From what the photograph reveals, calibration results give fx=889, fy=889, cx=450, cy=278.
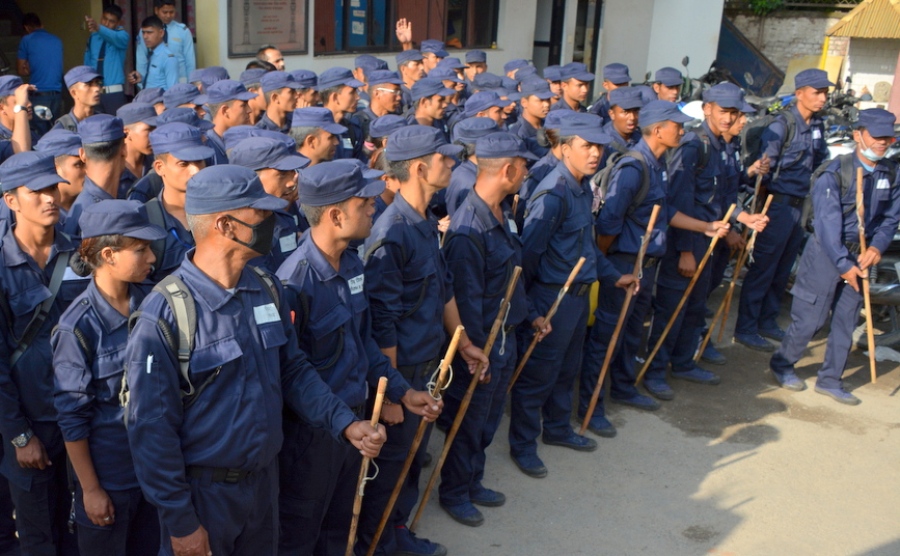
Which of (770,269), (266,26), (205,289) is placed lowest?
(770,269)

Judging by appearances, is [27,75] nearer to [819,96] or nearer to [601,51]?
[819,96]

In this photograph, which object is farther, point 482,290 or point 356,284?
point 482,290

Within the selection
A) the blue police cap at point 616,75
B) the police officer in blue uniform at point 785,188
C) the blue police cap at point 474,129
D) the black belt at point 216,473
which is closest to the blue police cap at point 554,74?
the blue police cap at point 616,75

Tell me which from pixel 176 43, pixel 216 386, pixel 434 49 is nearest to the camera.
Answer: pixel 216 386

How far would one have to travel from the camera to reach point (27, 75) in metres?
9.59

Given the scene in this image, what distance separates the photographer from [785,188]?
7629 mm

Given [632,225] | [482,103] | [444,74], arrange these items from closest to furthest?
[632,225] < [482,103] < [444,74]

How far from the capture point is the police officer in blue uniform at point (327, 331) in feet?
11.7

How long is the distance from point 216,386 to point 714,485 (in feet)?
11.9

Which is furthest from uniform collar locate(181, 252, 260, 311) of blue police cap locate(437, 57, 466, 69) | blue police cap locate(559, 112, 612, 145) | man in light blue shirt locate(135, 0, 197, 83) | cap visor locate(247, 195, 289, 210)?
man in light blue shirt locate(135, 0, 197, 83)

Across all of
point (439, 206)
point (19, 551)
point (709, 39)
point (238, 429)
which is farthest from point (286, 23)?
point (709, 39)

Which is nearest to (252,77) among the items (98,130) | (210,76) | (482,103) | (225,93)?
(210,76)

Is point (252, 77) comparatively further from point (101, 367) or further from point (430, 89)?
point (101, 367)

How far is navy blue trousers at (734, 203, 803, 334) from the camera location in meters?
7.66
